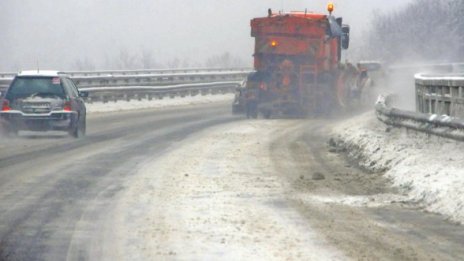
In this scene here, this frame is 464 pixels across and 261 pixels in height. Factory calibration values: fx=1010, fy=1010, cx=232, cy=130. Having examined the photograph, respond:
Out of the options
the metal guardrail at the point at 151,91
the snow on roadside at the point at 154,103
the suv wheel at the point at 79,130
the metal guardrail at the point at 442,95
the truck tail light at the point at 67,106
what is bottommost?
the snow on roadside at the point at 154,103

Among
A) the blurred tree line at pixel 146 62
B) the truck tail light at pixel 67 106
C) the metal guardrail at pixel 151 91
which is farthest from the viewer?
the blurred tree line at pixel 146 62

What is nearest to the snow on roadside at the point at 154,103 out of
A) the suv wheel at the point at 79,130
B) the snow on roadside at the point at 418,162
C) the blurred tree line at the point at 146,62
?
the suv wheel at the point at 79,130

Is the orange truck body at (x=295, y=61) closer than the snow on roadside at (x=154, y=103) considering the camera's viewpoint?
Yes

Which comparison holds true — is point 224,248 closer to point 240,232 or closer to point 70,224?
point 240,232

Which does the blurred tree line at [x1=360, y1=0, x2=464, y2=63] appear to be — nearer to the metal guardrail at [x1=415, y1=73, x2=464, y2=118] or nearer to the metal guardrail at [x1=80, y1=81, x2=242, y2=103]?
the metal guardrail at [x1=80, y1=81, x2=242, y2=103]

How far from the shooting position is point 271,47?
2898cm

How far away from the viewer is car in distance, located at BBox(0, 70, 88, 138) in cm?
2139

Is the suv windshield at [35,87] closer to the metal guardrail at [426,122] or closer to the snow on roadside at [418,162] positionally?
the snow on roadside at [418,162]

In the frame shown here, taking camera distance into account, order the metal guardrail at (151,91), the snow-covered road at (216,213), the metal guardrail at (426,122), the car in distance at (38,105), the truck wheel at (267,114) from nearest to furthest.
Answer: the snow-covered road at (216,213) < the metal guardrail at (426,122) < the car in distance at (38,105) < the truck wheel at (267,114) < the metal guardrail at (151,91)

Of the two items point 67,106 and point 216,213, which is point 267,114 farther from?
point 216,213

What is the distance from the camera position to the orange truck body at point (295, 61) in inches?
1134

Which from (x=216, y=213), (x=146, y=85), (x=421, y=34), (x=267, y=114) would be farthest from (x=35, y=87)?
(x=421, y=34)

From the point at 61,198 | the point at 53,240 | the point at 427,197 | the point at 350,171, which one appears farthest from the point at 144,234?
the point at 350,171

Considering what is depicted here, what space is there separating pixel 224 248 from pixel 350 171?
6.77 meters
